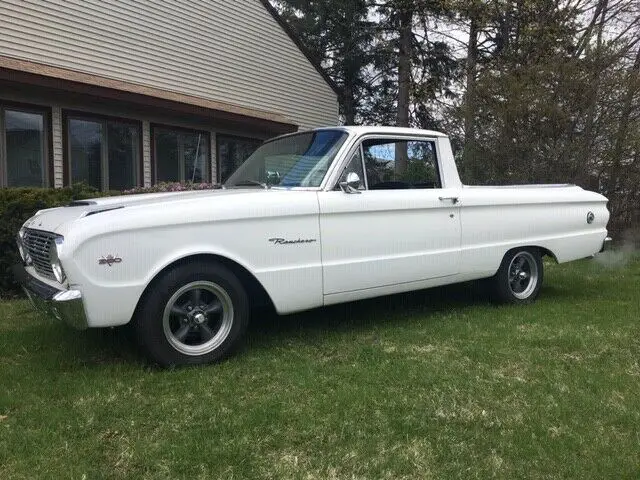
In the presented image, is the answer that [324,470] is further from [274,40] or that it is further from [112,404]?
[274,40]

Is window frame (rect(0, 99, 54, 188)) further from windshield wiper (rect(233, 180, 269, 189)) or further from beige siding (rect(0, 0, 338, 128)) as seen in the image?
windshield wiper (rect(233, 180, 269, 189))

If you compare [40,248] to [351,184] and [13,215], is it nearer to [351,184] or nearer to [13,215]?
[351,184]

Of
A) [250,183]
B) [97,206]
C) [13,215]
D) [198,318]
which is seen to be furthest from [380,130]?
[13,215]

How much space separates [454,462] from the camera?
2959mm

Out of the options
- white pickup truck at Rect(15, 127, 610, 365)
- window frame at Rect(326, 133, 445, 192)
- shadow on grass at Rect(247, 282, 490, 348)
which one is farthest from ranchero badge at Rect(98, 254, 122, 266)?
window frame at Rect(326, 133, 445, 192)

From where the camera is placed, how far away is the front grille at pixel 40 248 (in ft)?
13.4

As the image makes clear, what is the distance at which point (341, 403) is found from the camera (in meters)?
3.61

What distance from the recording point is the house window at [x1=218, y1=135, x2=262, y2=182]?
13.5 metres

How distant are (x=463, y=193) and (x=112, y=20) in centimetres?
823

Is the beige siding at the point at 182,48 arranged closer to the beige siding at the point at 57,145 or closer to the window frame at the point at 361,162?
the beige siding at the point at 57,145

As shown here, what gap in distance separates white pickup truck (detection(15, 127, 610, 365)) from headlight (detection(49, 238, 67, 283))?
2 cm

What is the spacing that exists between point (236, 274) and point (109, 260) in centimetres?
95

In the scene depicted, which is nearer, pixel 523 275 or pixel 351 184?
pixel 351 184

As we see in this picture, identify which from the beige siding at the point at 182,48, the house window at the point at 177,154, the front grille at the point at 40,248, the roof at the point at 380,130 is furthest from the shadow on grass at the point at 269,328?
the house window at the point at 177,154
